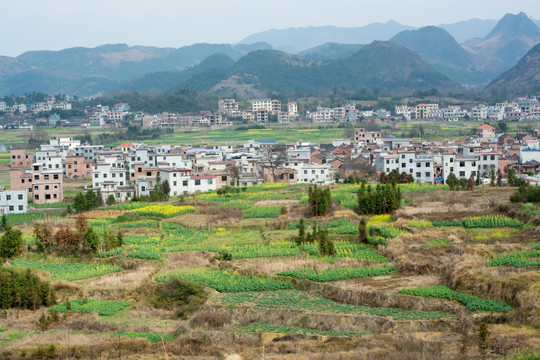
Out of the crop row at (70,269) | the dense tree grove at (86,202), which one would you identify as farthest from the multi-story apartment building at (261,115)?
the crop row at (70,269)

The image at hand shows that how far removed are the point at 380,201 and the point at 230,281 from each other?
8479 millimetres

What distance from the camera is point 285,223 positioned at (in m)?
22.5

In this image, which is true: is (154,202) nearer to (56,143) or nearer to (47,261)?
(47,261)

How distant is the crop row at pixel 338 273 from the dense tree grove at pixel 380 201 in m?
6.74

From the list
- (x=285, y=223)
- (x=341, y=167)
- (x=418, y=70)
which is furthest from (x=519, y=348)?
(x=418, y=70)

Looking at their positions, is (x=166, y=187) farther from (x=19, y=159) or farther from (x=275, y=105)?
(x=275, y=105)

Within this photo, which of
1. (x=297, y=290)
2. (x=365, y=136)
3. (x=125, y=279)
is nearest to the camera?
(x=297, y=290)

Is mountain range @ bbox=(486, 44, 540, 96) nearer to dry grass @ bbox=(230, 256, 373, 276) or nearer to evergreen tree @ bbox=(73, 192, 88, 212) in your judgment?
evergreen tree @ bbox=(73, 192, 88, 212)

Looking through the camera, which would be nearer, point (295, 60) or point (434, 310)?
point (434, 310)

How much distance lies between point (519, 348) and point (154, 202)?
20594 mm

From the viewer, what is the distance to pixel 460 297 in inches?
526

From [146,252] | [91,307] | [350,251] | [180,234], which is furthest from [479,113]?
[91,307]

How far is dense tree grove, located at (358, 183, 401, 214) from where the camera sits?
2272 centimetres

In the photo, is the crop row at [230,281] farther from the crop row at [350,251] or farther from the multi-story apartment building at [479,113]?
the multi-story apartment building at [479,113]
